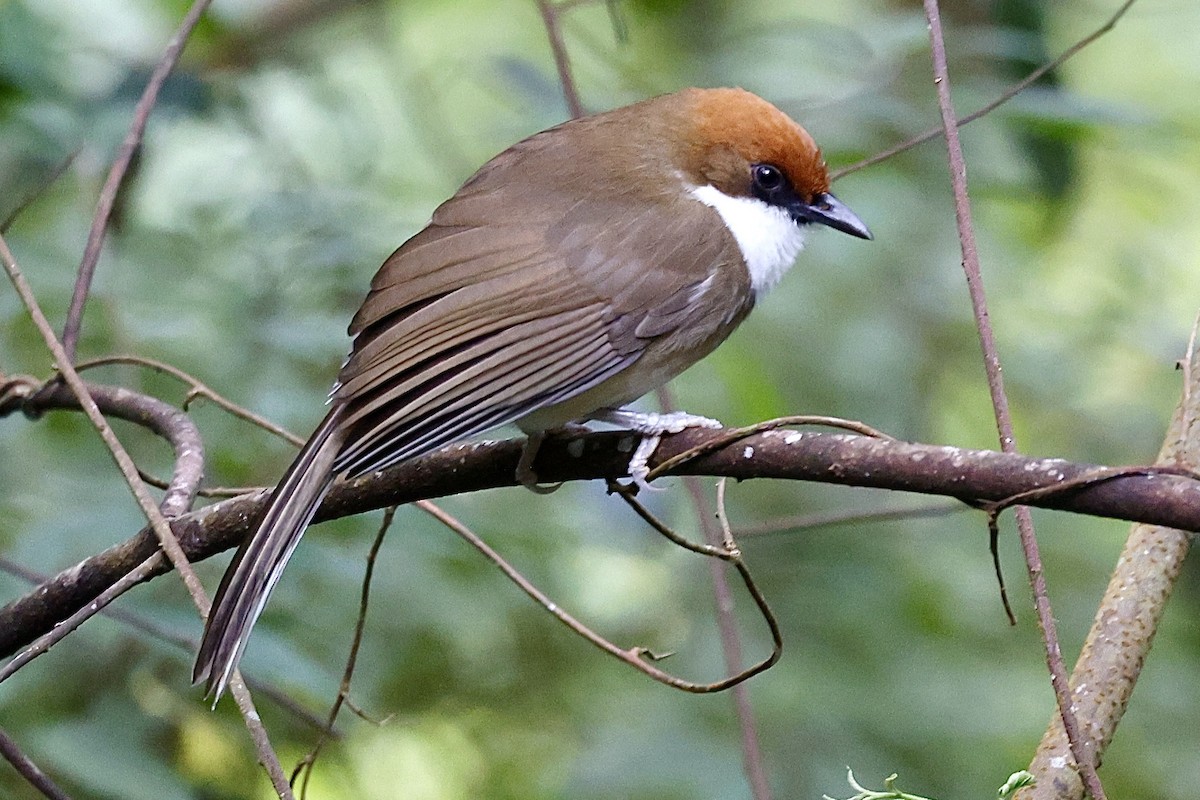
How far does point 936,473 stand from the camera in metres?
1.60

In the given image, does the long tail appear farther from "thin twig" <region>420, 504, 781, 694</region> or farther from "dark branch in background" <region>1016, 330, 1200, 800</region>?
"dark branch in background" <region>1016, 330, 1200, 800</region>

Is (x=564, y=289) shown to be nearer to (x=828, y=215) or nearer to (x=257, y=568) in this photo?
(x=828, y=215)

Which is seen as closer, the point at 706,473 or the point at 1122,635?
the point at 706,473

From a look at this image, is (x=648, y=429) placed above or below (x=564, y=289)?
below

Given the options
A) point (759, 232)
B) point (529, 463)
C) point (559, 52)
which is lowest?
point (529, 463)

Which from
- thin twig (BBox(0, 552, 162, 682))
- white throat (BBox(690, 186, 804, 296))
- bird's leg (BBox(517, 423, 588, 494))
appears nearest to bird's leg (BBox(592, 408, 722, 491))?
bird's leg (BBox(517, 423, 588, 494))

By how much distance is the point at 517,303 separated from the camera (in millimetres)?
2646

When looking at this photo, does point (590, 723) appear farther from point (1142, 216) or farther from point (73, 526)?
point (1142, 216)

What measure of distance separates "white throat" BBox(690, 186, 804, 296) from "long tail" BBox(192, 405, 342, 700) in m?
1.08

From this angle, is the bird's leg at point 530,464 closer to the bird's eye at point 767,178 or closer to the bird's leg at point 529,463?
the bird's leg at point 529,463

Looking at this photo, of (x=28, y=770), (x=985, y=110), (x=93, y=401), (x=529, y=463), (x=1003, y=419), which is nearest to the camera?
(x=1003, y=419)

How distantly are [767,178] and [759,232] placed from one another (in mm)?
148

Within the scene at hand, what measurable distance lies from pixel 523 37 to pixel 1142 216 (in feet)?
9.46

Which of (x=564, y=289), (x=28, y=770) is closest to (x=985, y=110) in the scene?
(x=564, y=289)
